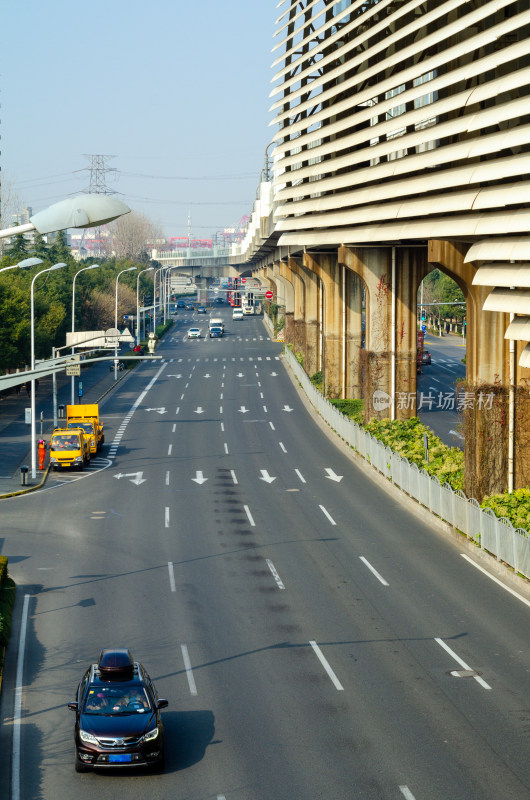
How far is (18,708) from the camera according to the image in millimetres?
21875

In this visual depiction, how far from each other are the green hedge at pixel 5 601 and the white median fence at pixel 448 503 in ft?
45.5

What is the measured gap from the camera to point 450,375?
311ft

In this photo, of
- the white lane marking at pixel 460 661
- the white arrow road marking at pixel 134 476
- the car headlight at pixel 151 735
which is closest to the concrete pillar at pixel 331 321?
the white arrow road marking at pixel 134 476

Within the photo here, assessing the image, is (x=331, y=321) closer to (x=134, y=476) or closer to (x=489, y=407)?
(x=134, y=476)

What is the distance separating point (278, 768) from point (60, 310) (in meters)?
74.8

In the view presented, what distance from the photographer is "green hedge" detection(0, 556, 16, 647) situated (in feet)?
84.3

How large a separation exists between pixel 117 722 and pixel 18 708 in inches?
159

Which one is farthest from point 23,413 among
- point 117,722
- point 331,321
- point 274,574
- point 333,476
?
point 117,722

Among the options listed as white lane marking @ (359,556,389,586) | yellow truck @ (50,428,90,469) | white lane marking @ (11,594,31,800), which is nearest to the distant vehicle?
white lane marking @ (11,594,31,800)

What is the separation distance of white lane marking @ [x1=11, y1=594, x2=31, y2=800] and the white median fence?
13.6 meters

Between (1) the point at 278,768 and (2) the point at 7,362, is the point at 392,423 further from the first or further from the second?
(1) the point at 278,768

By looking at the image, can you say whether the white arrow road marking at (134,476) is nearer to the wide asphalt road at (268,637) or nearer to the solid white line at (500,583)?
the wide asphalt road at (268,637)

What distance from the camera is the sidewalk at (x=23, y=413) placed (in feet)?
172

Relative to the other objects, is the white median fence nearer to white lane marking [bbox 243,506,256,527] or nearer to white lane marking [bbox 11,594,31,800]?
white lane marking [bbox 243,506,256,527]
